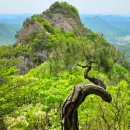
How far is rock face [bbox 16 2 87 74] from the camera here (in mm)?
78125

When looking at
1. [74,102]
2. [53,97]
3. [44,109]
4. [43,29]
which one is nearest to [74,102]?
[74,102]

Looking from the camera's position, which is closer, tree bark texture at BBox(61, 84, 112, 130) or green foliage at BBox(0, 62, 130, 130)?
tree bark texture at BBox(61, 84, 112, 130)

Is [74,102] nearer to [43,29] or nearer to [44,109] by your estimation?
[44,109]

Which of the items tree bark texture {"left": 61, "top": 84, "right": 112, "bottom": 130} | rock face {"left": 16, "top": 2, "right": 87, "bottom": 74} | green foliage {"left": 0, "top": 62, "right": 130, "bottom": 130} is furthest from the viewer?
rock face {"left": 16, "top": 2, "right": 87, "bottom": 74}

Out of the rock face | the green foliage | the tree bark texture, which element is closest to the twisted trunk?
the tree bark texture

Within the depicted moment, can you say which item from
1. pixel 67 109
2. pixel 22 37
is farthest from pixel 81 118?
pixel 22 37

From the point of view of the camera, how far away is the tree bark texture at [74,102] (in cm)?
934

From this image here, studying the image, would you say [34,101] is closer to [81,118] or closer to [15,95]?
[15,95]

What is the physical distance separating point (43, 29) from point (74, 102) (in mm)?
78975

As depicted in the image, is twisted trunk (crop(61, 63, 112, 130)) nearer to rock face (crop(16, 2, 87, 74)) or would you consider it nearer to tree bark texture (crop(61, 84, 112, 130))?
tree bark texture (crop(61, 84, 112, 130))

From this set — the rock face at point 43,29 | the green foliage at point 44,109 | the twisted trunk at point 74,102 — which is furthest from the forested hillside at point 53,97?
the rock face at point 43,29

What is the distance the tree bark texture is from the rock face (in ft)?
152

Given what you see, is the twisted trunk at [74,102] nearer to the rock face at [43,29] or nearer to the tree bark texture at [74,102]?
the tree bark texture at [74,102]

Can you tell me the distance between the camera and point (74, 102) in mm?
9320
